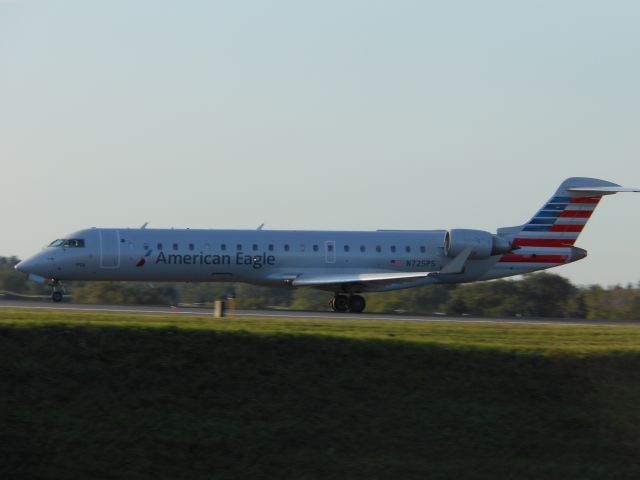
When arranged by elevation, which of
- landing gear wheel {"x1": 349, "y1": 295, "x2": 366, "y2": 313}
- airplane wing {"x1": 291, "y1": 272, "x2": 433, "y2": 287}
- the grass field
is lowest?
the grass field

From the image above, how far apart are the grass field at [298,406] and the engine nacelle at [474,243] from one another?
19.2m

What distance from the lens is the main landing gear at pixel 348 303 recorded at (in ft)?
133

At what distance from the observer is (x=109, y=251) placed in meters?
38.4

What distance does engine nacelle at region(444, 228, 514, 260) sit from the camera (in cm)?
4125

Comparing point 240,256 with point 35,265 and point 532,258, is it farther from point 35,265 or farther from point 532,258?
point 532,258

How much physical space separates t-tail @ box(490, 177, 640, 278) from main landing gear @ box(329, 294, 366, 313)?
602 cm

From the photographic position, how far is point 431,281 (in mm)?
41094

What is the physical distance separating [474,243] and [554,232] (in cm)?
399

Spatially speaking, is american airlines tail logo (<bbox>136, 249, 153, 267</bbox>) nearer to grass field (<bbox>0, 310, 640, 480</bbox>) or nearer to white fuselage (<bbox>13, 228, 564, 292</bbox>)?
white fuselage (<bbox>13, 228, 564, 292</bbox>)

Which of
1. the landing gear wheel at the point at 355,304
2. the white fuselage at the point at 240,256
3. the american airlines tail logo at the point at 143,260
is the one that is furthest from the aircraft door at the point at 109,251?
the landing gear wheel at the point at 355,304

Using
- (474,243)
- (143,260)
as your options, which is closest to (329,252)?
(474,243)

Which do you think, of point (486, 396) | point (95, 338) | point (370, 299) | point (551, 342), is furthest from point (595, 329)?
point (370, 299)

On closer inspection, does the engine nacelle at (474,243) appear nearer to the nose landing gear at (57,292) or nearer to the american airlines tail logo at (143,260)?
the american airlines tail logo at (143,260)

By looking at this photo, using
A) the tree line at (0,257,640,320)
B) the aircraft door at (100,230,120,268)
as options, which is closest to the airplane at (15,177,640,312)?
the aircraft door at (100,230,120,268)
